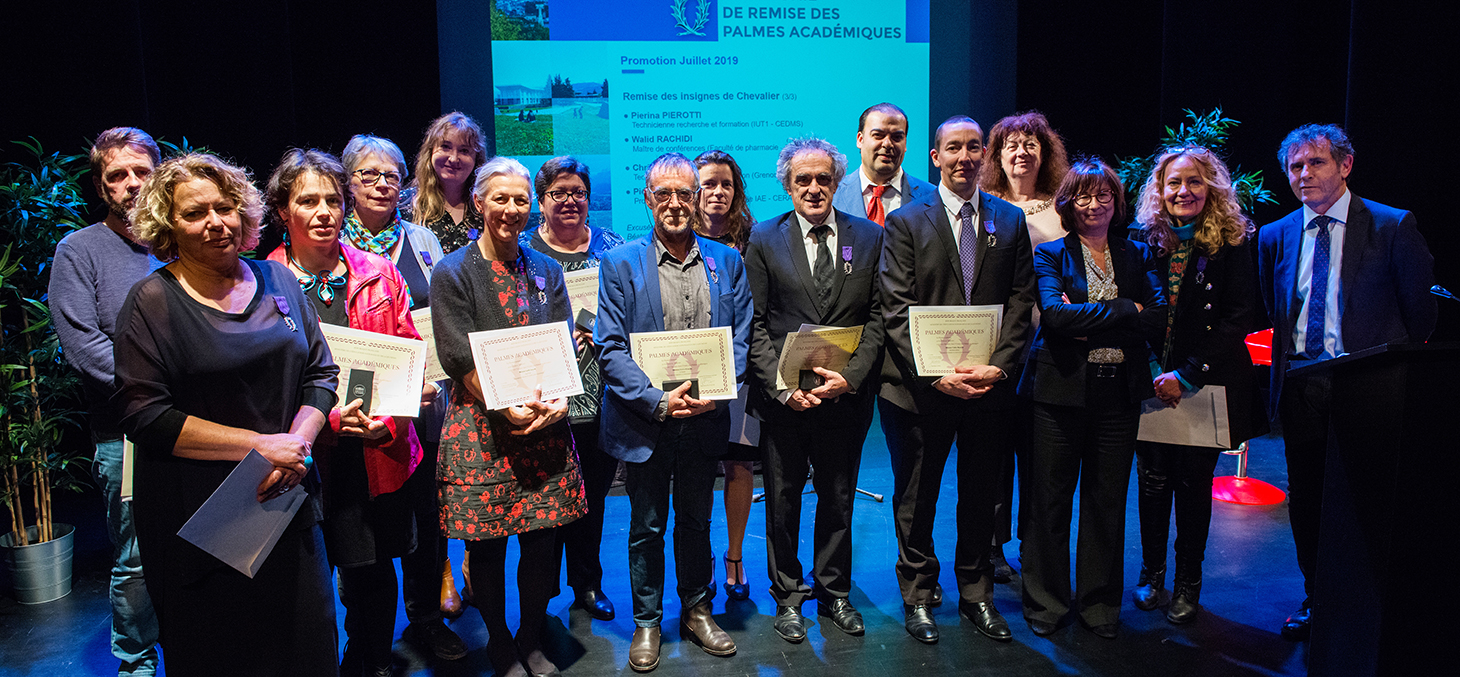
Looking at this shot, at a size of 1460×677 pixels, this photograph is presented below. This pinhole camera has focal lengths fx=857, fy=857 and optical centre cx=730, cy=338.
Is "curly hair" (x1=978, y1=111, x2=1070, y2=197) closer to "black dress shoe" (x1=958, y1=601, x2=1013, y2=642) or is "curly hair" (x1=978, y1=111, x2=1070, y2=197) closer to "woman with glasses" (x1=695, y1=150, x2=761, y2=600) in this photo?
"woman with glasses" (x1=695, y1=150, x2=761, y2=600)

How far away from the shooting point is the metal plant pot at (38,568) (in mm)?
3529

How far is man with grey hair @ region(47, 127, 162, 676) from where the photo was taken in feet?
8.90

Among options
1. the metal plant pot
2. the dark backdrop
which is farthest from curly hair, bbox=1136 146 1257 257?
the metal plant pot

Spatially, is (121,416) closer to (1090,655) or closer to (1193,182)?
(1090,655)

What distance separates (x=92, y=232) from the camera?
280 centimetres

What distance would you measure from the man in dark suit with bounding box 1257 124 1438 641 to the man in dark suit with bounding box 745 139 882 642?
161 centimetres

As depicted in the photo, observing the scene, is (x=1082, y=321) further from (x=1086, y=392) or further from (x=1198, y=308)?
(x=1198, y=308)

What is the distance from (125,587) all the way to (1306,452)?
4107 mm

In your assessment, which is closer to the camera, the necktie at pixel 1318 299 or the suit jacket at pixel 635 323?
the suit jacket at pixel 635 323

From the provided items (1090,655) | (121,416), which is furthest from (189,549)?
(1090,655)

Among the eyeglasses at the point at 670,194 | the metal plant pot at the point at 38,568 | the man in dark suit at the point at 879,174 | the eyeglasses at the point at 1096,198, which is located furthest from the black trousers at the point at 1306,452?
the metal plant pot at the point at 38,568

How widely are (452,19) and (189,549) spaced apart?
450cm

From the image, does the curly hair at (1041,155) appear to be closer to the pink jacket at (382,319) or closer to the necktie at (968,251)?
the necktie at (968,251)

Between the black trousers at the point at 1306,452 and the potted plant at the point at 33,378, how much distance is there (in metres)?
4.77
